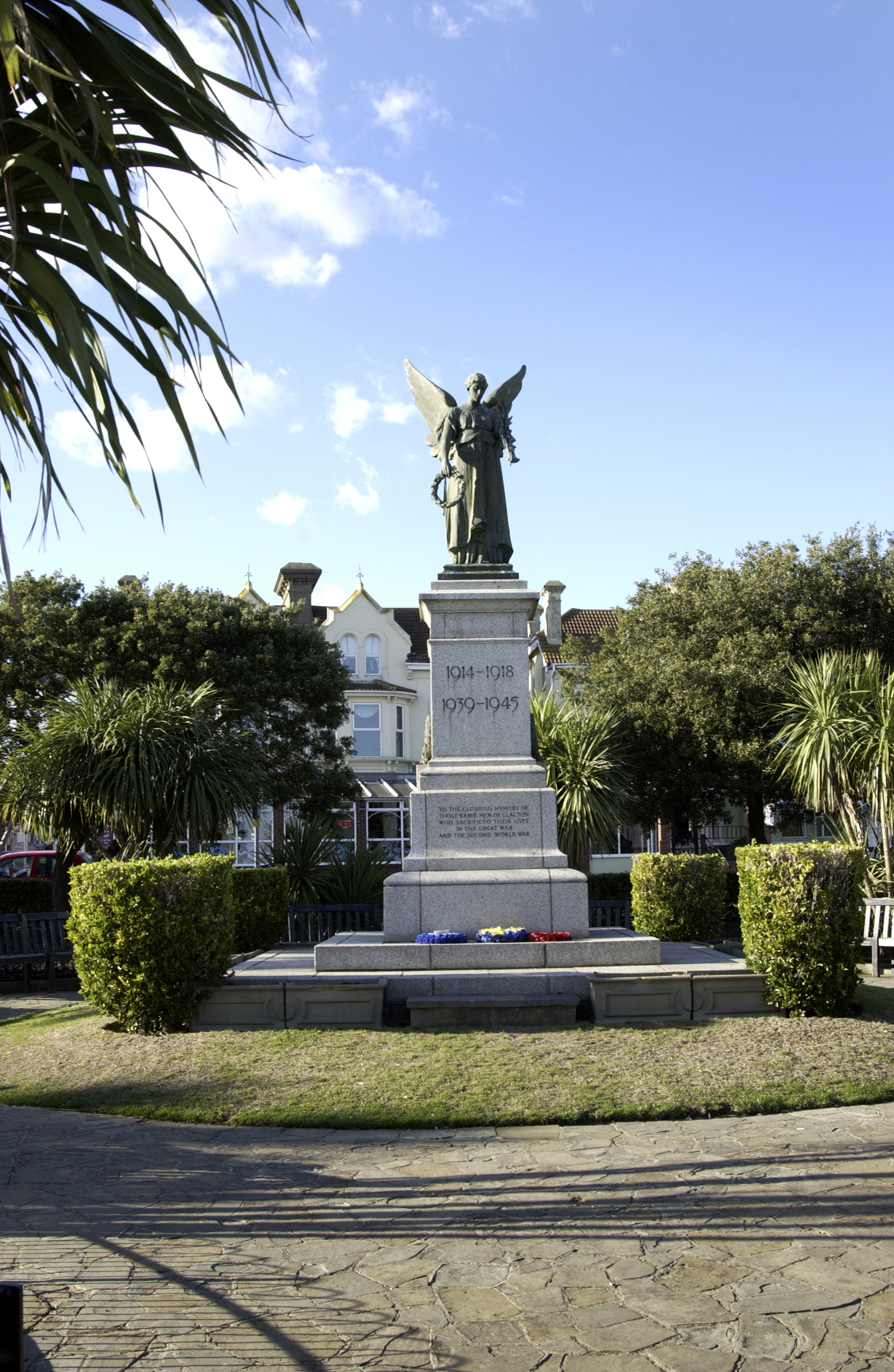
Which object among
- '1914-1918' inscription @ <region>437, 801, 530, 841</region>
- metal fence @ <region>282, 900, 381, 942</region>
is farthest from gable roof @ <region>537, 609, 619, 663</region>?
'1914-1918' inscription @ <region>437, 801, 530, 841</region>

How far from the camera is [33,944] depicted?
14.7m

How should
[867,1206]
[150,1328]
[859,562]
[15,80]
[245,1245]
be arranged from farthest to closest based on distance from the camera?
[859,562] < [867,1206] < [245,1245] < [150,1328] < [15,80]

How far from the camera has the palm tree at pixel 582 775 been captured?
17406 millimetres

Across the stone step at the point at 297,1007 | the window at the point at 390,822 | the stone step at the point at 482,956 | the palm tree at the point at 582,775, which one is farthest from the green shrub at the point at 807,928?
the window at the point at 390,822

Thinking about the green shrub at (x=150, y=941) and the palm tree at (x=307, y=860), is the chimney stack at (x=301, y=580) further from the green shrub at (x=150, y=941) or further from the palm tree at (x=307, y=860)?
the green shrub at (x=150, y=941)

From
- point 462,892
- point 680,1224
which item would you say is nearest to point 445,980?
point 462,892

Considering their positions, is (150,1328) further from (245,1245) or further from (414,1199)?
(414,1199)

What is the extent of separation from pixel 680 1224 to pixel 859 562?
21810mm

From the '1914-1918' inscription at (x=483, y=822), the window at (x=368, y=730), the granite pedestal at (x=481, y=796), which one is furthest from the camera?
the window at (x=368, y=730)

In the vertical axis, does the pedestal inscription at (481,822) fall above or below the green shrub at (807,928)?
above

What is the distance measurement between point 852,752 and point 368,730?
25935mm

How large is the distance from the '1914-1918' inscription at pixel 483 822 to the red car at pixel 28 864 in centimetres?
1325

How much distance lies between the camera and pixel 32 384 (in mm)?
4039

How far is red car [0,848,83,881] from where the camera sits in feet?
77.0
